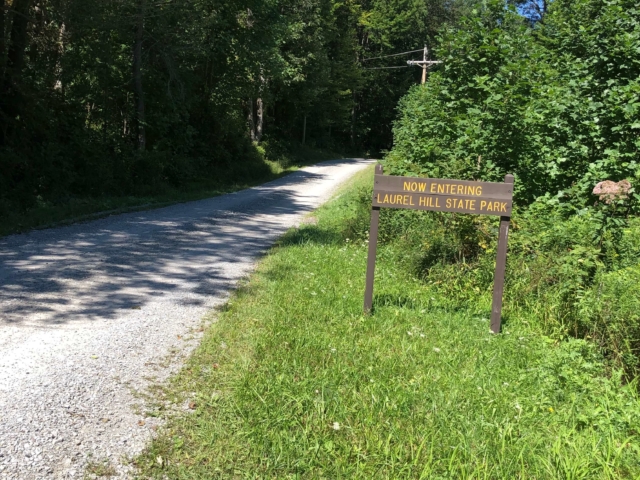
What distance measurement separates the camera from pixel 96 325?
5.32 m

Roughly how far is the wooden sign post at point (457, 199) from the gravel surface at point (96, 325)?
2.30m

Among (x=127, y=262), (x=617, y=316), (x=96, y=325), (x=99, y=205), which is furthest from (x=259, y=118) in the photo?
(x=617, y=316)

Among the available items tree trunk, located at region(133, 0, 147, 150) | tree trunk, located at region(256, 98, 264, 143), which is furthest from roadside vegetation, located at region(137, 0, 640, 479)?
tree trunk, located at region(256, 98, 264, 143)

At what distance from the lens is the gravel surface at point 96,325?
336 cm

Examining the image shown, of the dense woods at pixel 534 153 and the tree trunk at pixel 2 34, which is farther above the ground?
the tree trunk at pixel 2 34

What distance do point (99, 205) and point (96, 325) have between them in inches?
334

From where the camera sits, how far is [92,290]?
646cm

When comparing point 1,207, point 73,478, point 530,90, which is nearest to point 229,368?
point 73,478

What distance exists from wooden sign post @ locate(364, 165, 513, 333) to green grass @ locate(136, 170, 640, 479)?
42 centimetres

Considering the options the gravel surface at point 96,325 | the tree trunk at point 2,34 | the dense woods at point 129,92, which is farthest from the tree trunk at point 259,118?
the gravel surface at point 96,325

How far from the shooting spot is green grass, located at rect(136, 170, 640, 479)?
10.5 ft

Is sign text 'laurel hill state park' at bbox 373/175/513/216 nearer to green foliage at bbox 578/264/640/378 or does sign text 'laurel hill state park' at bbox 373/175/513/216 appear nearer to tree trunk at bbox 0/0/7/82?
green foliage at bbox 578/264/640/378

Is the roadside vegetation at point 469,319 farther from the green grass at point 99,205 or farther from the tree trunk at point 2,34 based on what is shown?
the tree trunk at point 2,34

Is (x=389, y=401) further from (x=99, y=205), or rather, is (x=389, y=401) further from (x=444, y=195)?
(x=99, y=205)
